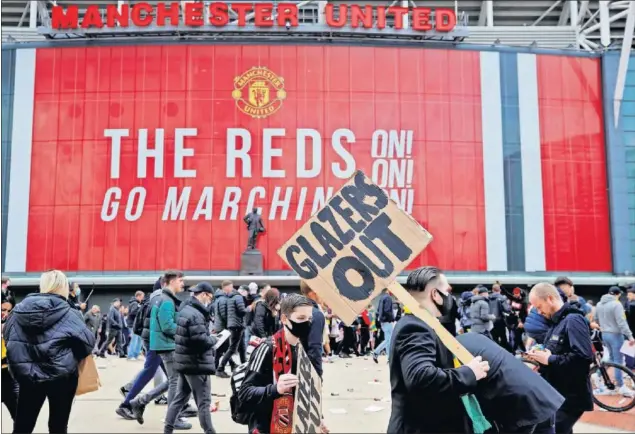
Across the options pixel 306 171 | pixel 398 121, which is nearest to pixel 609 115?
pixel 398 121

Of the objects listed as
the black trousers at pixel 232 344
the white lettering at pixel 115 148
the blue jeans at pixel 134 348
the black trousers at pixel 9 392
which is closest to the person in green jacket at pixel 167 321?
the black trousers at pixel 9 392

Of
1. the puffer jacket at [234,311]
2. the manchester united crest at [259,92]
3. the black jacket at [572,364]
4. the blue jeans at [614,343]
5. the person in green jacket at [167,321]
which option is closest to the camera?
the black jacket at [572,364]

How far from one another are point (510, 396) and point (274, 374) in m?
1.37

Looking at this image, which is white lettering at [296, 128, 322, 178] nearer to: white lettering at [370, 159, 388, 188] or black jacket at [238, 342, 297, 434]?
white lettering at [370, 159, 388, 188]

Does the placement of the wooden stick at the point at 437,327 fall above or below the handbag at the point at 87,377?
above

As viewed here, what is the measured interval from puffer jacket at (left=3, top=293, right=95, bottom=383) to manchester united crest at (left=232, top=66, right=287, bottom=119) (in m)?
22.1

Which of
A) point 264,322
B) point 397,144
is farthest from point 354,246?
point 397,144

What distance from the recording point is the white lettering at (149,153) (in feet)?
87.1

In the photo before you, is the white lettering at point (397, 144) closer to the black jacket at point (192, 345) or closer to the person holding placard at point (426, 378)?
the black jacket at point (192, 345)

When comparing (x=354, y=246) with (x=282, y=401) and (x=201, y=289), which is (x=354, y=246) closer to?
(x=282, y=401)

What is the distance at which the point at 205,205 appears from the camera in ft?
86.8

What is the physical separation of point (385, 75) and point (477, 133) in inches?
176

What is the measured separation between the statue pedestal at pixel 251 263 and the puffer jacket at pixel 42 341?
19.8 m

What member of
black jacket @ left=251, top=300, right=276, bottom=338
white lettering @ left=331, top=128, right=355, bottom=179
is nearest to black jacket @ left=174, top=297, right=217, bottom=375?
black jacket @ left=251, top=300, right=276, bottom=338
